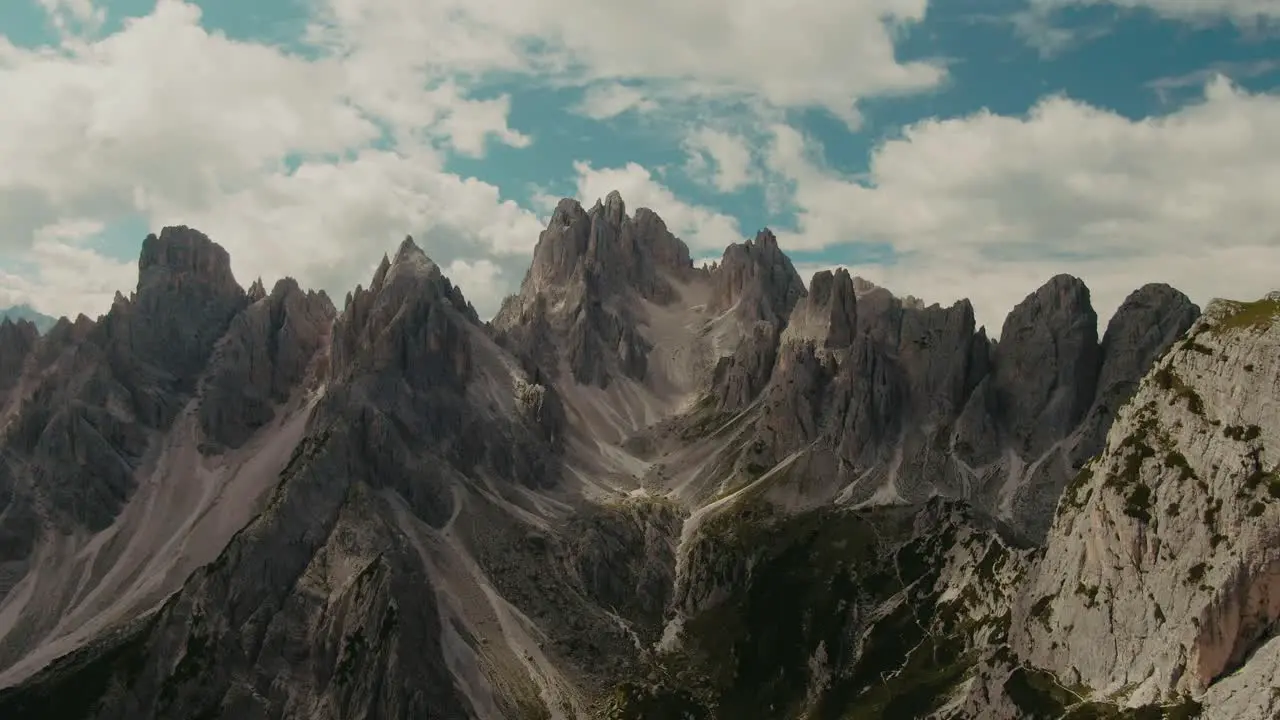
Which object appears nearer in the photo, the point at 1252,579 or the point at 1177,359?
the point at 1252,579

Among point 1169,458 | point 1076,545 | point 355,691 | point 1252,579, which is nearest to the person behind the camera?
point 1252,579

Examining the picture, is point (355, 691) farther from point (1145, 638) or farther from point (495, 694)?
point (1145, 638)

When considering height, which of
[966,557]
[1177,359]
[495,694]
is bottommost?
→ [495,694]

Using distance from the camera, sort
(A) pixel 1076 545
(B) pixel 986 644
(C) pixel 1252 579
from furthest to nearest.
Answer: (B) pixel 986 644 < (A) pixel 1076 545 < (C) pixel 1252 579

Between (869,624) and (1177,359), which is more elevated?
(1177,359)

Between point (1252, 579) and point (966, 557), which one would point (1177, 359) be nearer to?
point (1252, 579)

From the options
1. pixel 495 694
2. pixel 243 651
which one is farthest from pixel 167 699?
pixel 495 694

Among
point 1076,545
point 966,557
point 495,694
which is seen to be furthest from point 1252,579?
point 495,694

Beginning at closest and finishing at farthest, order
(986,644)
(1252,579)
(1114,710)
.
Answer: (1252,579)
(1114,710)
(986,644)
